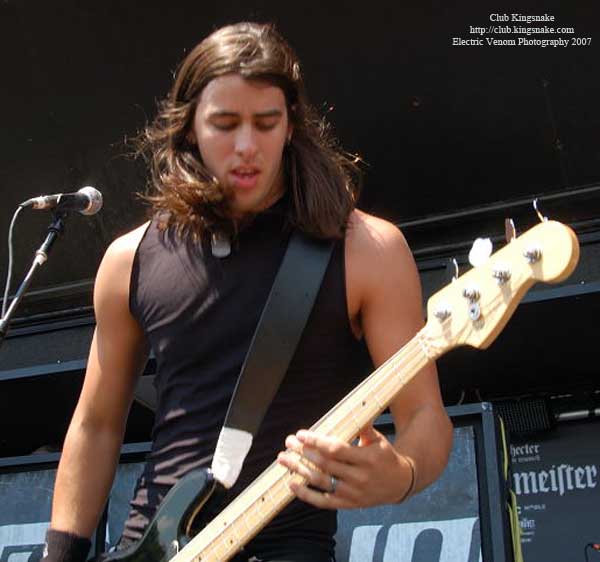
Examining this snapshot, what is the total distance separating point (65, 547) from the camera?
2189mm

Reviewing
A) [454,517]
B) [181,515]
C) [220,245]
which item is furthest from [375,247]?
[454,517]

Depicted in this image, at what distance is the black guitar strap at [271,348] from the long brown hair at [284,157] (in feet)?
0.22

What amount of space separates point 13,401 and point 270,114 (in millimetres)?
2435

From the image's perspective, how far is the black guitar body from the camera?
1967mm

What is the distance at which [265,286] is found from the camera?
2.13 m

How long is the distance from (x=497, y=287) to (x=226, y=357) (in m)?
0.50

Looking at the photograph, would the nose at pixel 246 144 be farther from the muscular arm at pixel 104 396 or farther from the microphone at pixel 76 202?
the microphone at pixel 76 202

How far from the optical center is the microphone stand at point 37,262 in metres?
2.76

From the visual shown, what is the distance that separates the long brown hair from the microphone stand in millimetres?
592

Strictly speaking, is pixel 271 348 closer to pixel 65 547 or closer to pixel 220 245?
pixel 220 245

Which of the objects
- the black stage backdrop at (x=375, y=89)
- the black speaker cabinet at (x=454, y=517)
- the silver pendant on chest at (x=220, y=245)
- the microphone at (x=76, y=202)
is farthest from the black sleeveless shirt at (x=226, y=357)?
the black stage backdrop at (x=375, y=89)

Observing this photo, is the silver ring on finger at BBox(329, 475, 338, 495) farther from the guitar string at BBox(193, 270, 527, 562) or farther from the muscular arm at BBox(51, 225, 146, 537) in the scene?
the muscular arm at BBox(51, 225, 146, 537)

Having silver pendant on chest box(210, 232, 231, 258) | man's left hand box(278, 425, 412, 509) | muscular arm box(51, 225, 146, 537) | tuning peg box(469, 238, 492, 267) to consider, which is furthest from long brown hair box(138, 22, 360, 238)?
man's left hand box(278, 425, 412, 509)

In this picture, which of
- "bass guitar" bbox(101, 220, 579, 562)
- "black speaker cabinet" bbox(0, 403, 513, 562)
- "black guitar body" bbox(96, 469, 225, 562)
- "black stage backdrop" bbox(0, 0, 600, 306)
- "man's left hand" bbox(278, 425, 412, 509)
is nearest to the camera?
"man's left hand" bbox(278, 425, 412, 509)
